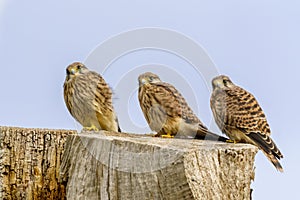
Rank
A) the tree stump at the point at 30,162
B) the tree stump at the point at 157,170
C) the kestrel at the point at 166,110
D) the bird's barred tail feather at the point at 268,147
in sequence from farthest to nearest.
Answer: the bird's barred tail feather at the point at 268,147 → the kestrel at the point at 166,110 → the tree stump at the point at 30,162 → the tree stump at the point at 157,170

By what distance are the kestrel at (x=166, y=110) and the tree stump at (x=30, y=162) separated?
1.48 meters

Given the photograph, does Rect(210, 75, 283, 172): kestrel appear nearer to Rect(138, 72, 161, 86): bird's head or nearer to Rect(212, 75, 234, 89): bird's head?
Rect(212, 75, 234, 89): bird's head

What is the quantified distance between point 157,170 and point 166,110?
2490 millimetres

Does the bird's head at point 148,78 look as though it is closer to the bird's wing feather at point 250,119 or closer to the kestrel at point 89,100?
the kestrel at point 89,100

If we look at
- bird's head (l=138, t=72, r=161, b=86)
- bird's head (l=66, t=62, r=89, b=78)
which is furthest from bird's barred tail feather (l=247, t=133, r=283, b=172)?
bird's head (l=66, t=62, r=89, b=78)

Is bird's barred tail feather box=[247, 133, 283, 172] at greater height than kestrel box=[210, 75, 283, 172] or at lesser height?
lesser

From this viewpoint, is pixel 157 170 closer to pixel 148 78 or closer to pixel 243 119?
pixel 148 78

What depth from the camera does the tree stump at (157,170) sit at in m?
2.94

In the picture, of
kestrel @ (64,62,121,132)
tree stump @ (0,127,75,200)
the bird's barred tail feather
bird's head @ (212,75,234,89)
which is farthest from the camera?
bird's head @ (212,75,234,89)

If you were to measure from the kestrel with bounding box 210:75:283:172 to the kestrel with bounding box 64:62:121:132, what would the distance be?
42.3 inches

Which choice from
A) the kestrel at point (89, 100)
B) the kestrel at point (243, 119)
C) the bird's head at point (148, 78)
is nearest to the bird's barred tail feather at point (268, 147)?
the kestrel at point (243, 119)

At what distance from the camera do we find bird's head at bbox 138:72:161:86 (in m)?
5.57

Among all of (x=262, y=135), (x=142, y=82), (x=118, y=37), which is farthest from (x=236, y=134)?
(x=118, y=37)

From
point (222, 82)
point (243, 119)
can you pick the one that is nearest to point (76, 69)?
point (222, 82)
